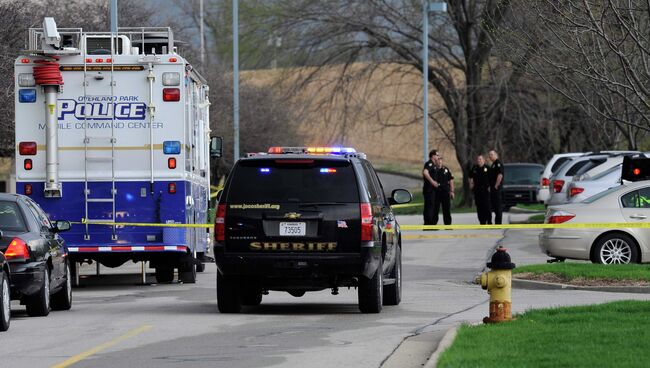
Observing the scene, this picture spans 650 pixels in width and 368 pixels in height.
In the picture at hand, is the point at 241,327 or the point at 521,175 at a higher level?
the point at 521,175

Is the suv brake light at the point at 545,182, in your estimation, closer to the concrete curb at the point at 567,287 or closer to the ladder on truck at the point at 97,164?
the concrete curb at the point at 567,287

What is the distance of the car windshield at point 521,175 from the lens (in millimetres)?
54688

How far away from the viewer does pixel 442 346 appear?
42.1ft

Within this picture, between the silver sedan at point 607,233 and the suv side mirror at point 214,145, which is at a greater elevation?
the suv side mirror at point 214,145

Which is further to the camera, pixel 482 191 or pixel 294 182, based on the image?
pixel 482 191

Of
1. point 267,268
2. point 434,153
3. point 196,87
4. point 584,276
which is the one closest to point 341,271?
point 267,268

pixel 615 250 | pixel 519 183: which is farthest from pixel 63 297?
pixel 519 183

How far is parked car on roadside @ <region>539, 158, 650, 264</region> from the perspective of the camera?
23.7 meters

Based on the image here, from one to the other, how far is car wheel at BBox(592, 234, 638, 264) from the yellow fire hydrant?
9.18 meters

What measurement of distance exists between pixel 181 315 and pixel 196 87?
693 centimetres

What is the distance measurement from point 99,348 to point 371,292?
4.30 meters

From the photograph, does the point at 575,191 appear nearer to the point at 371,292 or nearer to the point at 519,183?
the point at 371,292

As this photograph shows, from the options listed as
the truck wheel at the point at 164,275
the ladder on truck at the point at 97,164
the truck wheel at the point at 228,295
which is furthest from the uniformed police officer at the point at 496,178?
the truck wheel at the point at 228,295

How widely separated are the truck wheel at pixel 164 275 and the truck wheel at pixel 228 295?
6.74 m
